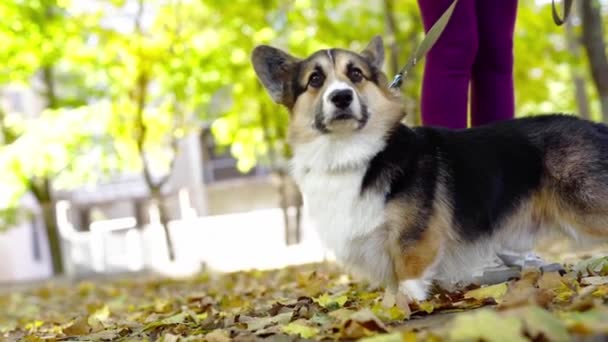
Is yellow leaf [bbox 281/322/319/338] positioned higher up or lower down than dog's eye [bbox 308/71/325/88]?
lower down

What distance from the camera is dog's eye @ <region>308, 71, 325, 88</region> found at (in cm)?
308

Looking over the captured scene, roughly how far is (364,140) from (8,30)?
29.6 feet

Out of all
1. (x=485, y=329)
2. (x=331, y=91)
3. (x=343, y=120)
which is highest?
(x=331, y=91)

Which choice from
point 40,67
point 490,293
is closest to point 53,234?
point 40,67

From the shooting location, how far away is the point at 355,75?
3.08 metres

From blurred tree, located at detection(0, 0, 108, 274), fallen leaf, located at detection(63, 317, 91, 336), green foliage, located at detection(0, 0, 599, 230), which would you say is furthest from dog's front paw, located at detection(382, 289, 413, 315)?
blurred tree, located at detection(0, 0, 108, 274)

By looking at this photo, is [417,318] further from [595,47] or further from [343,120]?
[595,47]

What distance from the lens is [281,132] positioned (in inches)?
577

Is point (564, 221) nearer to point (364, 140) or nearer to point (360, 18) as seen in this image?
point (364, 140)

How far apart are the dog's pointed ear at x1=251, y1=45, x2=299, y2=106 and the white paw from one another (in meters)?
1.01

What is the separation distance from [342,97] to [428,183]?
0.49 m

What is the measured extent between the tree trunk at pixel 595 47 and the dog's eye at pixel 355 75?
582 cm

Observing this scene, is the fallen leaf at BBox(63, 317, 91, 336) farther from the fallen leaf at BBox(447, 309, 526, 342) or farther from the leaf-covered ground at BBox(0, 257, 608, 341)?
the fallen leaf at BBox(447, 309, 526, 342)

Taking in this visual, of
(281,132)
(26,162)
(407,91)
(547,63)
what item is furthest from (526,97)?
(26,162)
